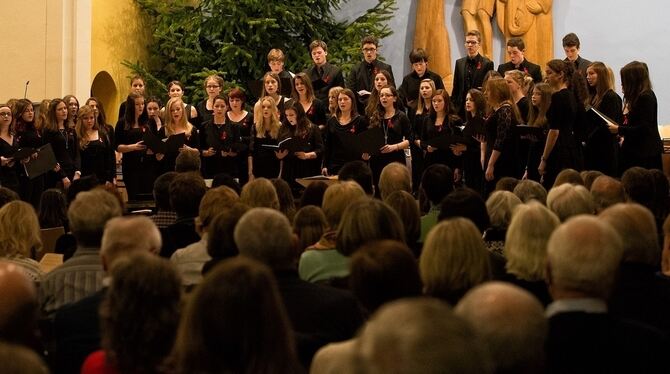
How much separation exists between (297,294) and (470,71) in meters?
8.44

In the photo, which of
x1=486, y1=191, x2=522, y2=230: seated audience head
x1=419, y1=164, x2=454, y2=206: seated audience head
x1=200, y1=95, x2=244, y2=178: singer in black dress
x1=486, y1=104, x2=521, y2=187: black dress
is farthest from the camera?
x1=200, y1=95, x2=244, y2=178: singer in black dress

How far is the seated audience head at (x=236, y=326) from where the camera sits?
8.23 ft

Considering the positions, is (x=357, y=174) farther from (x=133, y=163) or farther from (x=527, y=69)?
(x=527, y=69)

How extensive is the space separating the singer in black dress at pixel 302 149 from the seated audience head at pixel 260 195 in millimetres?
4609

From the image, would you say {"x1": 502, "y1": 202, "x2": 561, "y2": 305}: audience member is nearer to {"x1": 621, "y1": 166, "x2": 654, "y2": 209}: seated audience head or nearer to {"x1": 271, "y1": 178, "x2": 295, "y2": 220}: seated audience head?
{"x1": 621, "y1": 166, "x2": 654, "y2": 209}: seated audience head

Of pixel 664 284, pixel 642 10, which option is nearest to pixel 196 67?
pixel 642 10

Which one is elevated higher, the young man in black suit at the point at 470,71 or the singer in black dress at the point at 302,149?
the young man in black suit at the point at 470,71

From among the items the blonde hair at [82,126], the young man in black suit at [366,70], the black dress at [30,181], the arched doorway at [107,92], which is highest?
the young man in black suit at [366,70]

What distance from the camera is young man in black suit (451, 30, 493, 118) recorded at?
11.8 metres

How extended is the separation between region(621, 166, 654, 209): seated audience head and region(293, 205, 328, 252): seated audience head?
212 cm

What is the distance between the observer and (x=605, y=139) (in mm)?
9805

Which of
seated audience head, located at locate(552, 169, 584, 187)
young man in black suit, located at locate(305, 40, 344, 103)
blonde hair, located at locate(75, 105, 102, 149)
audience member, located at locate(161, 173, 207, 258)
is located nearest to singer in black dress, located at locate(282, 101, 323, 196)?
young man in black suit, located at locate(305, 40, 344, 103)

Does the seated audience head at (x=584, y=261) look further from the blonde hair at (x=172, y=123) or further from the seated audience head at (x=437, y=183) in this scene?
the blonde hair at (x=172, y=123)

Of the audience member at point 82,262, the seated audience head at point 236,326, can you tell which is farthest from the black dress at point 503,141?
the seated audience head at point 236,326
